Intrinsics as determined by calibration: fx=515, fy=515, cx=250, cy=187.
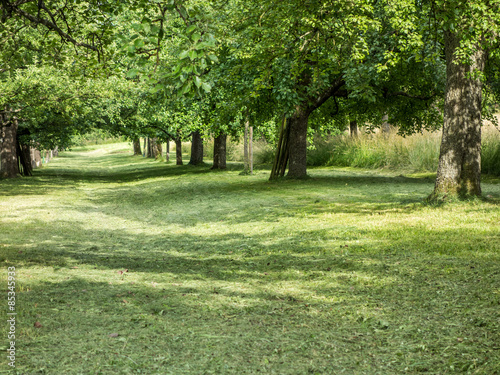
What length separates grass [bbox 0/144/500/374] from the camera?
13.3ft

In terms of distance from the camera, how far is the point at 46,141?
2536 cm

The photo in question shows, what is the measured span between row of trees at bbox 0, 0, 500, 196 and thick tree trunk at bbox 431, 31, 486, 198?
22 millimetres

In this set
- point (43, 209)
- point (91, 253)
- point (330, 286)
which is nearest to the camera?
point (330, 286)

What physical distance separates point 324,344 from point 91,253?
17.6 ft

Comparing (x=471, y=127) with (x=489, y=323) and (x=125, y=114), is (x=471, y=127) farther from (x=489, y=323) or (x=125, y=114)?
(x=125, y=114)

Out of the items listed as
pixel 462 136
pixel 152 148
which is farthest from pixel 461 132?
pixel 152 148

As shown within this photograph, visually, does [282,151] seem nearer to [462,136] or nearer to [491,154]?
[491,154]

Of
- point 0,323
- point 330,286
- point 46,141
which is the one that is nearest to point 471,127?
point 330,286

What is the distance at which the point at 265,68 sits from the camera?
367 inches

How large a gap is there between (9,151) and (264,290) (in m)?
22.5

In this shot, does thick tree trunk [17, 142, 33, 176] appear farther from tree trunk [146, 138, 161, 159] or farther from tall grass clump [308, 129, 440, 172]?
tall grass clump [308, 129, 440, 172]

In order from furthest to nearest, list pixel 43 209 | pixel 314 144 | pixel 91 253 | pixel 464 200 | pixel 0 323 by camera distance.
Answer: pixel 314 144 < pixel 43 209 < pixel 464 200 < pixel 91 253 < pixel 0 323

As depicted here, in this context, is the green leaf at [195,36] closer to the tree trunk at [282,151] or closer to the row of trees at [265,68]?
the row of trees at [265,68]

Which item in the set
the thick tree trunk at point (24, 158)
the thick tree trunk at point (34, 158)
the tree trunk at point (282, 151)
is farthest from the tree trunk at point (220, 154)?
the thick tree trunk at point (34, 158)
